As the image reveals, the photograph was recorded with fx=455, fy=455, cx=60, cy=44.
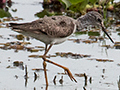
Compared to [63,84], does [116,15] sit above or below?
above

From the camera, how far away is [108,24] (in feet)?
43.2

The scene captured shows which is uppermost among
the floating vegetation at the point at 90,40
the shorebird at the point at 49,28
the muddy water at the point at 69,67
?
the shorebird at the point at 49,28

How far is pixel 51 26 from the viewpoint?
7.57 metres

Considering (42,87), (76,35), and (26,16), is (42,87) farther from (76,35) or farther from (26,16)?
(26,16)

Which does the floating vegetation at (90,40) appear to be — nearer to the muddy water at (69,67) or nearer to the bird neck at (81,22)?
the muddy water at (69,67)

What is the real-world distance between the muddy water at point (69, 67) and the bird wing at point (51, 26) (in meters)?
0.84

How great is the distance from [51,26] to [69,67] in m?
1.42

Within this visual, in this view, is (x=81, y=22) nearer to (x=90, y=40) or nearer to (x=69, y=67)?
(x=69, y=67)

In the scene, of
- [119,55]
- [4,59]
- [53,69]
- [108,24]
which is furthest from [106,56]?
[108,24]

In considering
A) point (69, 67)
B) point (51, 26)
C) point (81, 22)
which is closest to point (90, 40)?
point (69, 67)

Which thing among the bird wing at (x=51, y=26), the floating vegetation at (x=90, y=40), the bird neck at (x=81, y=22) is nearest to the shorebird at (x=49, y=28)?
the bird wing at (x=51, y=26)

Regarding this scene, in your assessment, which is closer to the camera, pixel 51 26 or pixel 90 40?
pixel 51 26

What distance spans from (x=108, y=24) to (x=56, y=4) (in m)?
4.19

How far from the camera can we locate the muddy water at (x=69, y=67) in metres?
7.54
